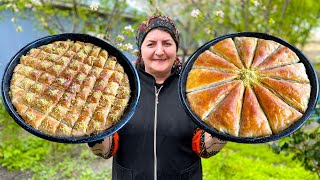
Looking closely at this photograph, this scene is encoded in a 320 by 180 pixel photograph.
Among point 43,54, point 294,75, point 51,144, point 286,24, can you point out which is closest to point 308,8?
point 286,24

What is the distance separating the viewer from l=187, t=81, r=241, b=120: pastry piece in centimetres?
166

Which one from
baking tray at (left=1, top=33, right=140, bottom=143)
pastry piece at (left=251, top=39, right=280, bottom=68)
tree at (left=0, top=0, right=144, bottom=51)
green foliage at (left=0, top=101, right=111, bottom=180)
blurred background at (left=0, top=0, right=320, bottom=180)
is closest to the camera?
baking tray at (left=1, top=33, right=140, bottom=143)

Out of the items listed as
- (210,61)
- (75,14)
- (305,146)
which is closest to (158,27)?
(210,61)

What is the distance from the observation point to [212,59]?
178 centimetres

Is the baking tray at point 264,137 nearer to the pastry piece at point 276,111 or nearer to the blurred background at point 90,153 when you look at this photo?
the pastry piece at point 276,111

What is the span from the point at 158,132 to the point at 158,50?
464 mm

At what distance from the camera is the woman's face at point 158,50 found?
1.88 m

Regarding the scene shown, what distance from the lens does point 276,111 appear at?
5.40 ft

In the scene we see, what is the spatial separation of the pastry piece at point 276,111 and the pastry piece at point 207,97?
127 mm

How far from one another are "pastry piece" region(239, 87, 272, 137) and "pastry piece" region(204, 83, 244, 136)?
0.03m

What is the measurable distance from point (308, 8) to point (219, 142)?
7269mm

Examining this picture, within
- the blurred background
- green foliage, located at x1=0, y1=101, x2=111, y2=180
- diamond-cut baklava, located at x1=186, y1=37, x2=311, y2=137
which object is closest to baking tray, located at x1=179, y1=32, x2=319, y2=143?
diamond-cut baklava, located at x1=186, y1=37, x2=311, y2=137

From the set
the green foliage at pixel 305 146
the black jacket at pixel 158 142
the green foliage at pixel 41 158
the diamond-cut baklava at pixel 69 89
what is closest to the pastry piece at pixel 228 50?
Answer: the black jacket at pixel 158 142

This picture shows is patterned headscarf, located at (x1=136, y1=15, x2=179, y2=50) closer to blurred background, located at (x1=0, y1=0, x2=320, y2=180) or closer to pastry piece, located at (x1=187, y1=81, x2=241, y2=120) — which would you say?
pastry piece, located at (x1=187, y1=81, x2=241, y2=120)
